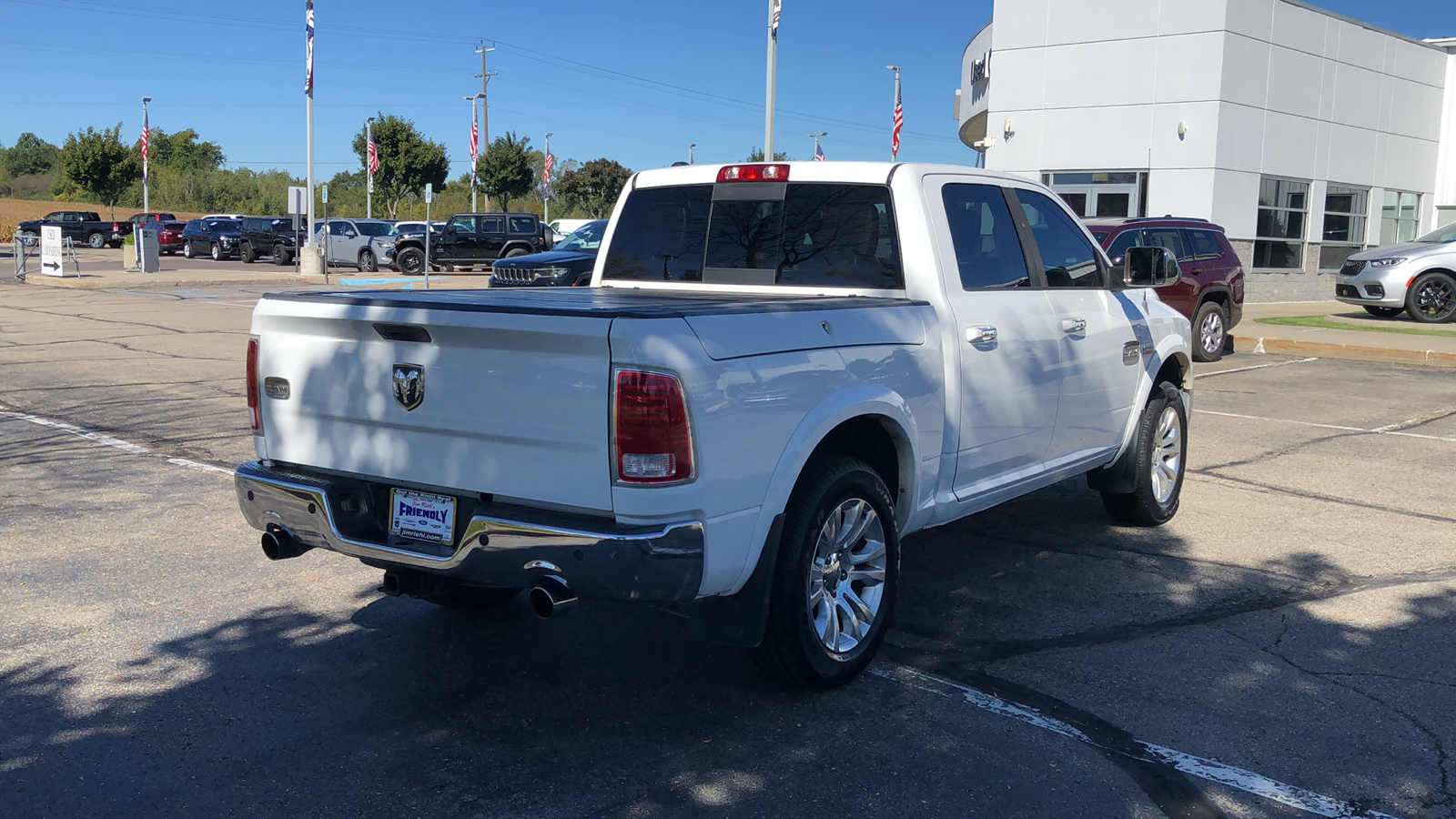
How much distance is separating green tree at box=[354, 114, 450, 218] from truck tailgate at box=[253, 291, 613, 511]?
61.8 m

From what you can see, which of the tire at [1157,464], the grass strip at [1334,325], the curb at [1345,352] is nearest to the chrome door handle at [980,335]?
the tire at [1157,464]

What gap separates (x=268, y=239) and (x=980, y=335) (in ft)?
136

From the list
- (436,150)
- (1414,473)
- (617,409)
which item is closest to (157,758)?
(617,409)

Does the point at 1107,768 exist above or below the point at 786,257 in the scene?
below

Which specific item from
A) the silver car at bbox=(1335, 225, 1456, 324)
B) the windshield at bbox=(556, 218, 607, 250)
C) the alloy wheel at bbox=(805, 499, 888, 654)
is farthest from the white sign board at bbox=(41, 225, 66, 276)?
the alloy wheel at bbox=(805, 499, 888, 654)

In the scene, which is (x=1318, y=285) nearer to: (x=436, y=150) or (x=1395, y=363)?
(x=1395, y=363)

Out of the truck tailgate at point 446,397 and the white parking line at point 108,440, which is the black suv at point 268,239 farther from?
the truck tailgate at point 446,397

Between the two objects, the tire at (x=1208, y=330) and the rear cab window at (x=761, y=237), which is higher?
the rear cab window at (x=761, y=237)

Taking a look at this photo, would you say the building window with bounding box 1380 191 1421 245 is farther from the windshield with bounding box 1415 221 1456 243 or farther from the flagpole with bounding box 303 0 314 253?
the flagpole with bounding box 303 0 314 253

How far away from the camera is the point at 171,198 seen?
83.8 metres

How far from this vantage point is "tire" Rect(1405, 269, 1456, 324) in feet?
67.7

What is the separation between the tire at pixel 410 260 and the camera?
3400cm

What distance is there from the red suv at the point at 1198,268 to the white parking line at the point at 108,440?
10.2 meters

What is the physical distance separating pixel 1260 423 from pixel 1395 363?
22.0 feet
